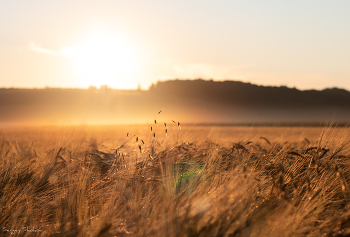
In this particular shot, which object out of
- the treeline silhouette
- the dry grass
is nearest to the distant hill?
the treeline silhouette

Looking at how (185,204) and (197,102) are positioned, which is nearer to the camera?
(185,204)

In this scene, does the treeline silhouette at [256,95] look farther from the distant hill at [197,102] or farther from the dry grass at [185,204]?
the dry grass at [185,204]

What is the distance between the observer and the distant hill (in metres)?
53.5

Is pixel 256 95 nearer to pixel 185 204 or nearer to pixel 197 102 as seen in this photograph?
pixel 197 102

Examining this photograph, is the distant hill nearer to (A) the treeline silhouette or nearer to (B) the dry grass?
(A) the treeline silhouette

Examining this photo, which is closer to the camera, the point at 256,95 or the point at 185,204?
the point at 185,204

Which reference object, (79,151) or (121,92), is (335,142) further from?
(121,92)

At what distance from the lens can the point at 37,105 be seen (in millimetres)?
52719

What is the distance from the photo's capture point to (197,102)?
5847 cm

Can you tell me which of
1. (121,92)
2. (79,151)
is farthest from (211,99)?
(79,151)

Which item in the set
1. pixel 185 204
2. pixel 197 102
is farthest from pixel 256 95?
pixel 185 204

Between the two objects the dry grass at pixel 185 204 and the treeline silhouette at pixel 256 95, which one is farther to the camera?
the treeline silhouette at pixel 256 95

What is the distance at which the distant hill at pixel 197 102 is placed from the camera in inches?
2105

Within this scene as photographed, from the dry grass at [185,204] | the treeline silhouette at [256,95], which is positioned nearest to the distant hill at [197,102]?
the treeline silhouette at [256,95]
